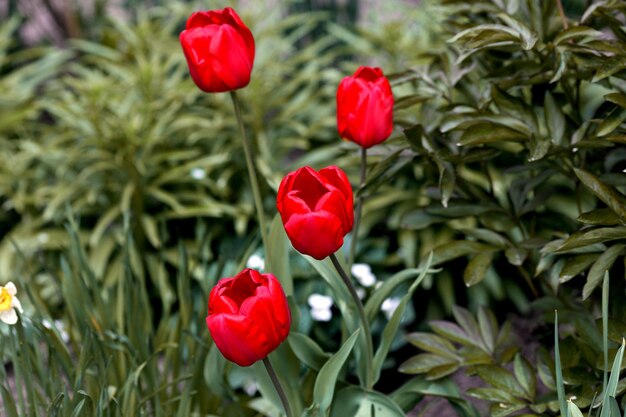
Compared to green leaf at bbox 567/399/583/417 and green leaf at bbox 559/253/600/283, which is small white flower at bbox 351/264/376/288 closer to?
green leaf at bbox 559/253/600/283

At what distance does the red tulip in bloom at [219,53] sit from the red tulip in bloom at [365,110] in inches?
7.1

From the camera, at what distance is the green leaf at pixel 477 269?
165 centimetres

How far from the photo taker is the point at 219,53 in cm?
148

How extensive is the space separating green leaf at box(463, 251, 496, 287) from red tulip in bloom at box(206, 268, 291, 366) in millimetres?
451

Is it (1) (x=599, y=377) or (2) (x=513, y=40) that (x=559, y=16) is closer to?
(2) (x=513, y=40)

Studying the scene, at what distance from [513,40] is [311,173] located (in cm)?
47

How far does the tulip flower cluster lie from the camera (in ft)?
4.21

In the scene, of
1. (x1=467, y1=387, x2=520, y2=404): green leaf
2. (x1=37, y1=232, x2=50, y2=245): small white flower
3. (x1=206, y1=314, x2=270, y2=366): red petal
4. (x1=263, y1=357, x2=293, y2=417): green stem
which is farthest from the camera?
(x1=37, y1=232, x2=50, y2=245): small white flower

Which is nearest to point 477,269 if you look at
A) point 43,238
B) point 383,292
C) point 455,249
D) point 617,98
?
point 455,249

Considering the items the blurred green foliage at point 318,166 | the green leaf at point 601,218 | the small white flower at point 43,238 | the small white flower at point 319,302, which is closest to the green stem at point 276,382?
the blurred green foliage at point 318,166

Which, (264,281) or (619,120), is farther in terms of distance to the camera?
(619,120)

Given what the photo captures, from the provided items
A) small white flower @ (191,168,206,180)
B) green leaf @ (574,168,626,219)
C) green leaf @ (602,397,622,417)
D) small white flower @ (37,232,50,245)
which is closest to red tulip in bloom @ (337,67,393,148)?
green leaf @ (574,168,626,219)

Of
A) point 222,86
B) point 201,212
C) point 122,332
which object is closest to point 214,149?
point 201,212

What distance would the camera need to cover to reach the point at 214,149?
2.86 m
